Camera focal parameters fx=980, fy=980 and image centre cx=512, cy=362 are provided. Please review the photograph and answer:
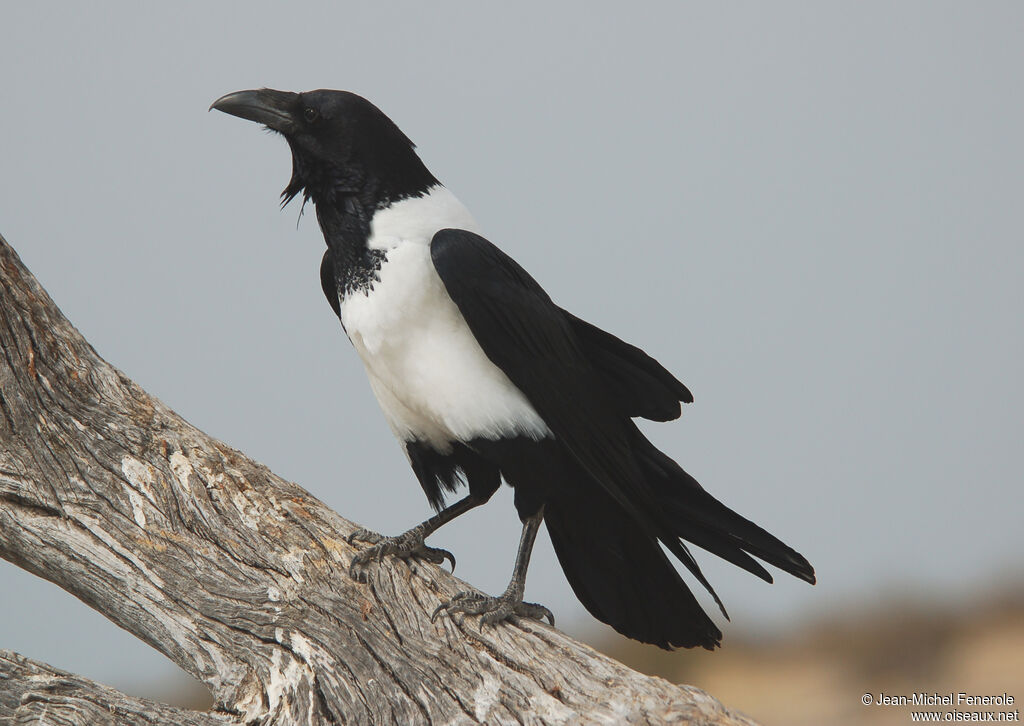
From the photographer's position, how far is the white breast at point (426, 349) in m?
2.62

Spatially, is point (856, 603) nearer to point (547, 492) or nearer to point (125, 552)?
point (547, 492)

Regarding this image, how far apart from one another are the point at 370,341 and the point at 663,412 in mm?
867

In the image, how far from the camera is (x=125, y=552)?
8.61 feet

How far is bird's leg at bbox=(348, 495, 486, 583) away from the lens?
2.70 m

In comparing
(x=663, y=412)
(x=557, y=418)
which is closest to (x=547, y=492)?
(x=557, y=418)

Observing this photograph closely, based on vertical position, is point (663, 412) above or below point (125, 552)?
above

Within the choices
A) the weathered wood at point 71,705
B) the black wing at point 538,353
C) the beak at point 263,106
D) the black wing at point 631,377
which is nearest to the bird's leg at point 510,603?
the black wing at point 538,353

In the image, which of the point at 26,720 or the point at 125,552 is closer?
the point at 26,720

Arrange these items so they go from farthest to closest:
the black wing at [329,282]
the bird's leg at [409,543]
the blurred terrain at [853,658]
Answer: the blurred terrain at [853,658], the black wing at [329,282], the bird's leg at [409,543]

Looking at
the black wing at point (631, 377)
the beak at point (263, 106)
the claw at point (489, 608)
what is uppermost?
the beak at point (263, 106)

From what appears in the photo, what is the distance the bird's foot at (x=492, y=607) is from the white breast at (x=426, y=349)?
441mm

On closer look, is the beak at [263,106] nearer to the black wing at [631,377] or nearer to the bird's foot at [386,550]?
the black wing at [631,377]

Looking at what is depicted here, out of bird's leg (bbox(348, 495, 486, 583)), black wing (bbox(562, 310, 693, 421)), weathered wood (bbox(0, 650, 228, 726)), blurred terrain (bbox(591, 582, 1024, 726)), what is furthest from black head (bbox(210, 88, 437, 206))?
blurred terrain (bbox(591, 582, 1024, 726))

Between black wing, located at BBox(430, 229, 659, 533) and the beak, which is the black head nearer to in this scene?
the beak
